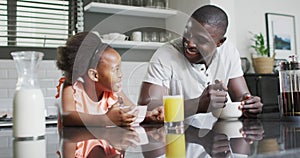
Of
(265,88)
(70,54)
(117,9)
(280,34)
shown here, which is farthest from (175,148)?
(280,34)

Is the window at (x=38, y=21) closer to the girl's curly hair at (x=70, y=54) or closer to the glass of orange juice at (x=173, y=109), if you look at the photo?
the girl's curly hair at (x=70, y=54)

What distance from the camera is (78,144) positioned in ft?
2.51

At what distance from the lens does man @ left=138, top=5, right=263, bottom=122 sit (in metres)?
1.28

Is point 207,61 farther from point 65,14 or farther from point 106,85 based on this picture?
point 65,14

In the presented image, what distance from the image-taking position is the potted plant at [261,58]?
357 centimetres

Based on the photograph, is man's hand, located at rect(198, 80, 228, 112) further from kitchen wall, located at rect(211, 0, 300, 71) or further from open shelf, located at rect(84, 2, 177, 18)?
kitchen wall, located at rect(211, 0, 300, 71)

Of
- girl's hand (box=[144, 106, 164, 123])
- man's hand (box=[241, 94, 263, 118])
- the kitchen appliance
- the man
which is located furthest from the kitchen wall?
girl's hand (box=[144, 106, 164, 123])

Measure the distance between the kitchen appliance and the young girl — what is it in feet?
1.78

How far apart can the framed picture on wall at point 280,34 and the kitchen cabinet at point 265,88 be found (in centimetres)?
66

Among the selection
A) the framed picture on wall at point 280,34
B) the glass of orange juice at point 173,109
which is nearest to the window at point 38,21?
the glass of orange juice at point 173,109

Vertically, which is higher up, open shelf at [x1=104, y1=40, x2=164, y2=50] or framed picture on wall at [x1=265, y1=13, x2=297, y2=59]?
framed picture on wall at [x1=265, y1=13, x2=297, y2=59]

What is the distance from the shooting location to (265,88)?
3363 millimetres

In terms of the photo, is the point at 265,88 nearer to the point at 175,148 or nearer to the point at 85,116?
the point at 85,116

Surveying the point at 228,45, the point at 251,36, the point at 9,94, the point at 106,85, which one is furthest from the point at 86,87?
the point at 251,36
